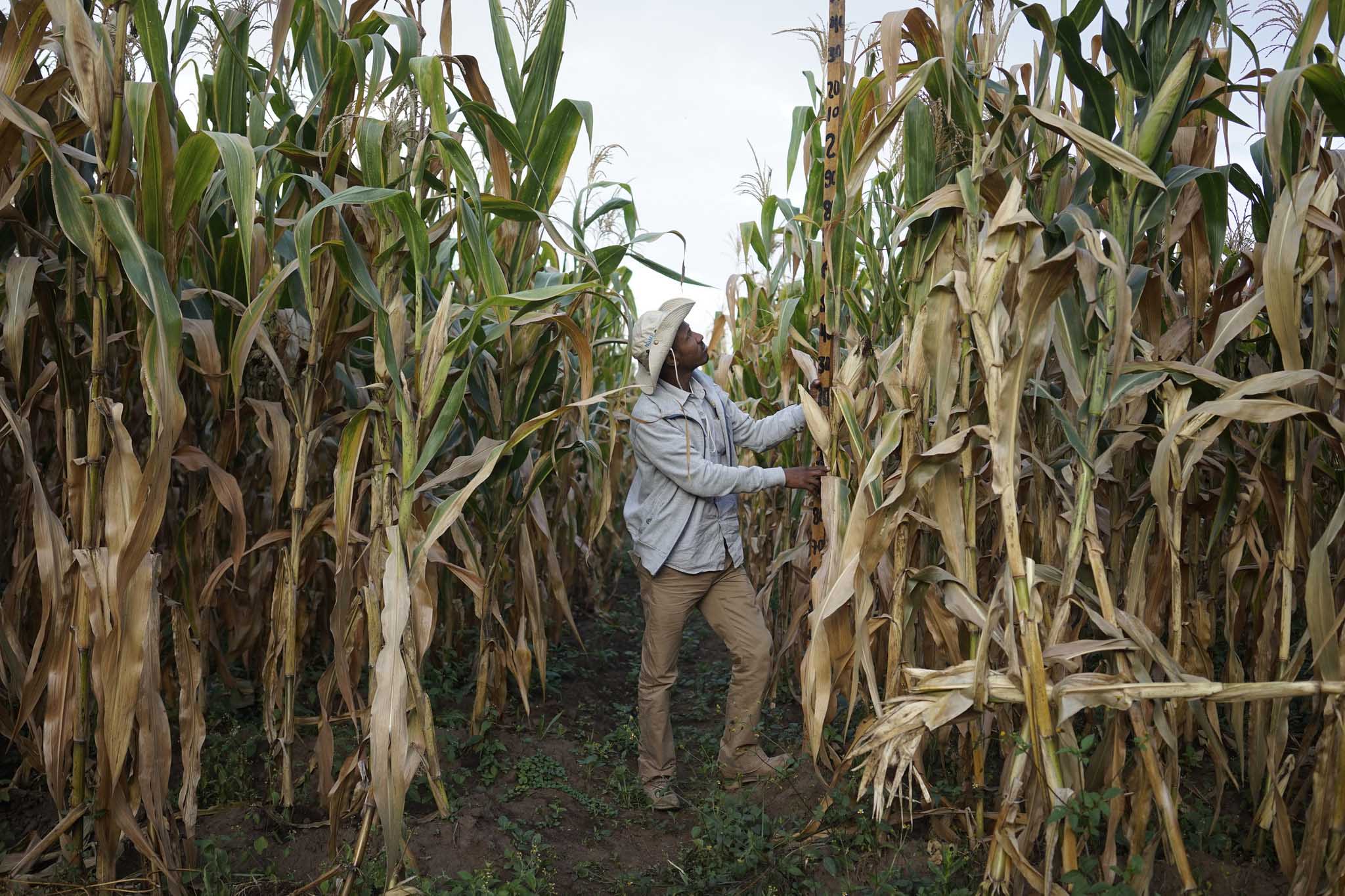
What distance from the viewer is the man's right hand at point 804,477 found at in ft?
9.98

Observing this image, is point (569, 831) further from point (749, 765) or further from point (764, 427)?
point (764, 427)

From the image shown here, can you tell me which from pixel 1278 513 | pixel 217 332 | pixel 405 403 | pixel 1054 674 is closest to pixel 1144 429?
pixel 1278 513

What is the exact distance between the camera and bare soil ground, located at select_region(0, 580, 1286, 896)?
8.16 feet

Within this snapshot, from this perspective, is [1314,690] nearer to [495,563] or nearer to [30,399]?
[495,563]

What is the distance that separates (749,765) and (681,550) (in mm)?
892

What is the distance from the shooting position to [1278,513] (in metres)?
2.25

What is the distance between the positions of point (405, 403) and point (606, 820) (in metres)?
1.82

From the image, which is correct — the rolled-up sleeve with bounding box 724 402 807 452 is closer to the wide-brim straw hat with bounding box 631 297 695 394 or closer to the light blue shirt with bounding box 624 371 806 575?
the light blue shirt with bounding box 624 371 806 575

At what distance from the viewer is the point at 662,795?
3.36 metres

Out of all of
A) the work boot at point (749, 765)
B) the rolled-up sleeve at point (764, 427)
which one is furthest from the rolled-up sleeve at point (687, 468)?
the work boot at point (749, 765)

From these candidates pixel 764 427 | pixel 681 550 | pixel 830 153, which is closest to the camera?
pixel 830 153

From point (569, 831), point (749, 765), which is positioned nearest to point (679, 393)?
point (749, 765)

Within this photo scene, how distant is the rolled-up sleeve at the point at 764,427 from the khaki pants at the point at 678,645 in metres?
0.52

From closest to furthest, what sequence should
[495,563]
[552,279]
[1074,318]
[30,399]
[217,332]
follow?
[1074,318] < [30,399] < [217,332] < [495,563] < [552,279]
